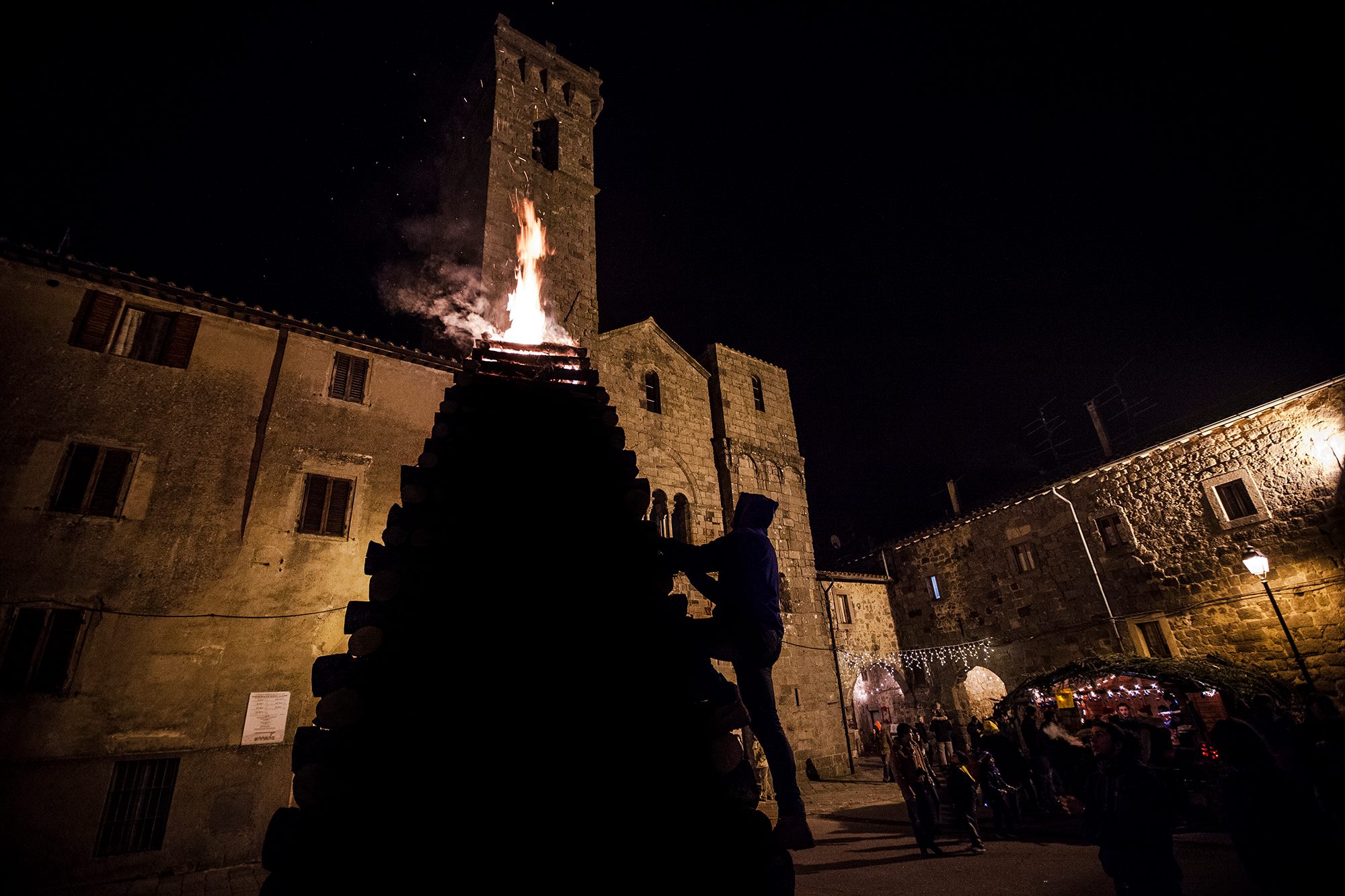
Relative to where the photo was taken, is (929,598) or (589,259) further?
(929,598)

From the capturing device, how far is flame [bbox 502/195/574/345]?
15438mm

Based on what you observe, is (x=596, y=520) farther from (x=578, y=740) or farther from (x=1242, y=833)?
(x=1242, y=833)

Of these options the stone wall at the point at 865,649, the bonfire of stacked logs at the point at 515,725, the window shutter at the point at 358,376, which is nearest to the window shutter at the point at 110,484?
the window shutter at the point at 358,376

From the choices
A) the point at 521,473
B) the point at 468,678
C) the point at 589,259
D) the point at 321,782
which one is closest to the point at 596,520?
the point at 521,473

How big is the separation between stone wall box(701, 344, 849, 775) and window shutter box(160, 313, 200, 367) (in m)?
14.0

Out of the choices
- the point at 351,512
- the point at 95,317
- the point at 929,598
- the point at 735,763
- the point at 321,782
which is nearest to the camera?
the point at 321,782

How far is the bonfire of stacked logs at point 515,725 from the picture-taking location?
7.79ft

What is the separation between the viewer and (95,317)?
10.7 m

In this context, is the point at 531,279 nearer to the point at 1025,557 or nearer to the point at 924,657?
the point at 1025,557

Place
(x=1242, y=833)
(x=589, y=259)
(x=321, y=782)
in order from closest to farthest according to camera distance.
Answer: (x=321, y=782) < (x=1242, y=833) < (x=589, y=259)

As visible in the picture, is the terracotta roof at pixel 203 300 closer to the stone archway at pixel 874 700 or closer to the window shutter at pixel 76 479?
the window shutter at pixel 76 479

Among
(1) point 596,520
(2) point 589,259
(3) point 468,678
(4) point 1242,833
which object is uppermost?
(2) point 589,259

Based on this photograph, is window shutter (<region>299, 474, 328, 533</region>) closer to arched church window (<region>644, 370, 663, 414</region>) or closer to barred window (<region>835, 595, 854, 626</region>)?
arched church window (<region>644, 370, 663, 414</region>)

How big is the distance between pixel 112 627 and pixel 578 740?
11.3m
